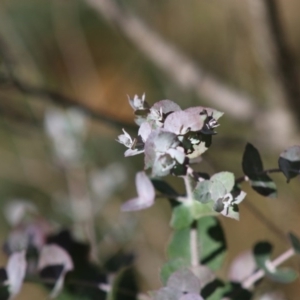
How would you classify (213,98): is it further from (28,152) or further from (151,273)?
(28,152)

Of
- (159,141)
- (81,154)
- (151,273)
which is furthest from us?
(151,273)

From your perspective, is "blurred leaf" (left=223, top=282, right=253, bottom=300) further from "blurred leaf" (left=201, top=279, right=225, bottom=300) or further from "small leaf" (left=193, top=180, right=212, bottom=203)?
"small leaf" (left=193, top=180, right=212, bottom=203)

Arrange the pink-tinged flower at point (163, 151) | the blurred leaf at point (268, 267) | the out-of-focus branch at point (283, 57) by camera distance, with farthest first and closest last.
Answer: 1. the out-of-focus branch at point (283, 57)
2. the blurred leaf at point (268, 267)
3. the pink-tinged flower at point (163, 151)

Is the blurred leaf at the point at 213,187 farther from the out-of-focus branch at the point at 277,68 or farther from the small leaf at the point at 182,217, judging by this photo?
the out-of-focus branch at the point at 277,68

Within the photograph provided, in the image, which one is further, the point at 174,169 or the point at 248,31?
the point at 248,31

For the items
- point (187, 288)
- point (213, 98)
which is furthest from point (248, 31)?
point (187, 288)

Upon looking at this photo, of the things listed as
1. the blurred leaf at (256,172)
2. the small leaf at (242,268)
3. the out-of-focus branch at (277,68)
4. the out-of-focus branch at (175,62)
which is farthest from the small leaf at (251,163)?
the out-of-focus branch at (175,62)

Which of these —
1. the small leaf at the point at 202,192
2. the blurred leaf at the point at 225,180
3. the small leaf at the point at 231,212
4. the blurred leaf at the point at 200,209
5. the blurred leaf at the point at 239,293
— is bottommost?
the blurred leaf at the point at 239,293
